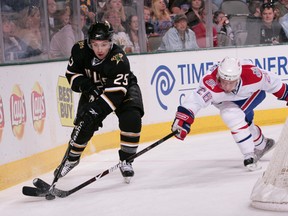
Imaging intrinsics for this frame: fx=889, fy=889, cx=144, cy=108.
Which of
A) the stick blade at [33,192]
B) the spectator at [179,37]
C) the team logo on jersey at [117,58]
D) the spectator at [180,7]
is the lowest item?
the stick blade at [33,192]

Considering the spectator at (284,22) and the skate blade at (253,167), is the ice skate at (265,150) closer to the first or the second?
the skate blade at (253,167)

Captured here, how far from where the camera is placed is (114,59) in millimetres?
5656

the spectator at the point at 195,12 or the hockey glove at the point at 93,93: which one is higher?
the spectator at the point at 195,12

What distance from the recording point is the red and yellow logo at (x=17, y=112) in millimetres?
6047

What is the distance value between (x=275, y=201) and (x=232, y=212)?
242 millimetres

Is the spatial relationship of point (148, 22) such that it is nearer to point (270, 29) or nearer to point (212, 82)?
point (270, 29)

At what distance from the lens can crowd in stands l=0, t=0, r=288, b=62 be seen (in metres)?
6.93

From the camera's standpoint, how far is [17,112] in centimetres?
612

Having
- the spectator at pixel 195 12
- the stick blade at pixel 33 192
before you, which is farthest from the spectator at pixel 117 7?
the stick blade at pixel 33 192

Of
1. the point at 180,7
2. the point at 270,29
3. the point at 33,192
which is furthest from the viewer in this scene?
the point at 270,29

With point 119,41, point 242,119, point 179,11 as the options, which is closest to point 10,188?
point 242,119

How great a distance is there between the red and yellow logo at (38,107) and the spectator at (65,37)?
831mm

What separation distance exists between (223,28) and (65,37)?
2227 millimetres

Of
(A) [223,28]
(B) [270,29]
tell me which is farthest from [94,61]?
(B) [270,29]
